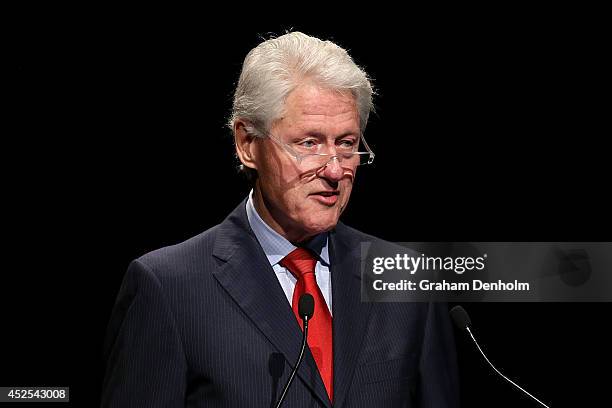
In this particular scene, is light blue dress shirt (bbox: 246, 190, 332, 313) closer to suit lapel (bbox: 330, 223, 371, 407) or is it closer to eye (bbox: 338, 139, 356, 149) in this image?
suit lapel (bbox: 330, 223, 371, 407)

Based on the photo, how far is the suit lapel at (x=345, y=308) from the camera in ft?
6.76

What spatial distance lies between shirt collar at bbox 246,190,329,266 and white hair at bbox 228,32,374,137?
0.21 metres

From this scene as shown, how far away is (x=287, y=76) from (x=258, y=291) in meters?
0.49

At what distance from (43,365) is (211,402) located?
3.19ft

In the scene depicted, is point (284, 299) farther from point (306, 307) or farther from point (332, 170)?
point (332, 170)

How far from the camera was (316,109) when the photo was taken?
82.6 inches

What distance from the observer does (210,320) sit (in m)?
2.04

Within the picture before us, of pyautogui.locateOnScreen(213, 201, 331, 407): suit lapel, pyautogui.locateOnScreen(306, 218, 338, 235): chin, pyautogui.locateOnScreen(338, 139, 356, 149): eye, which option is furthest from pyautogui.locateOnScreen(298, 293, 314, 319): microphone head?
pyautogui.locateOnScreen(338, 139, 356, 149): eye

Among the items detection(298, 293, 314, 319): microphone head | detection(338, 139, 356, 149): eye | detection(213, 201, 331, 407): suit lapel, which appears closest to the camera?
detection(298, 293, 314, 319): microphone head

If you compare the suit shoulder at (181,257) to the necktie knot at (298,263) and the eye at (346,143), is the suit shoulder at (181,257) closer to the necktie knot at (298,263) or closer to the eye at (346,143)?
the necktie knot at (298,263)

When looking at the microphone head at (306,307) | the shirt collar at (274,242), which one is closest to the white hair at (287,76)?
the shirt collar at (274,242)

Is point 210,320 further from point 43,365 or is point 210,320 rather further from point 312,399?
point 43,365

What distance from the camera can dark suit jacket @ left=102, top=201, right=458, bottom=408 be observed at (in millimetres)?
1990

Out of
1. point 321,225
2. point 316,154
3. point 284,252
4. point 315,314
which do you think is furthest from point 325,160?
point 315,314
